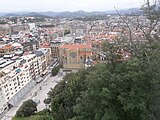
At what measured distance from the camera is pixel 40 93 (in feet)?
71.9

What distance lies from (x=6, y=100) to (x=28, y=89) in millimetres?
4269

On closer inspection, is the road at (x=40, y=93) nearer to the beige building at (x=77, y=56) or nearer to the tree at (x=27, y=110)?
the tree at (x=27, y=110)

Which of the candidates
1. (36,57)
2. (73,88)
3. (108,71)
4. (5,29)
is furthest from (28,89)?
(5,29)

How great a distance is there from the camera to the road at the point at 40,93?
18.0 metres

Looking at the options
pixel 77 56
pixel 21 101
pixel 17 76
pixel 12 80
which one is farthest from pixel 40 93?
pixel 77 56

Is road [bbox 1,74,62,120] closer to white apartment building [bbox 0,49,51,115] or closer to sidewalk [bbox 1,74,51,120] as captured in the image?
sidewalk [bbox 1,74,51,120]

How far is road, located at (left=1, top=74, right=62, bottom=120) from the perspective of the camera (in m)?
18.0

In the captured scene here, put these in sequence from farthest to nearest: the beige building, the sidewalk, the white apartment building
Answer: the beige building → the white apartment building → the sidewalk

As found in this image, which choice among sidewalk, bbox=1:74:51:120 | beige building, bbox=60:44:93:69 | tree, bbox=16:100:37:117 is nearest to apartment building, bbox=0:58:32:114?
sidewalk, bbox=1:74:51:120

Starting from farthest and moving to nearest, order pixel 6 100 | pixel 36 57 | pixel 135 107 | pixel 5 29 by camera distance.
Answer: pixel 5 29, pixel 36 57, pixel 6 100, pixel 135 107

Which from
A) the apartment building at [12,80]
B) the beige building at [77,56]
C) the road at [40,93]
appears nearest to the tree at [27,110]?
the road at [40,93]

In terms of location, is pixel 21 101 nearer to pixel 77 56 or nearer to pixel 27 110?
pixel 27 110

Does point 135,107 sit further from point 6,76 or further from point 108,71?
point 6,76

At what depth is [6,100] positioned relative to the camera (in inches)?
727
